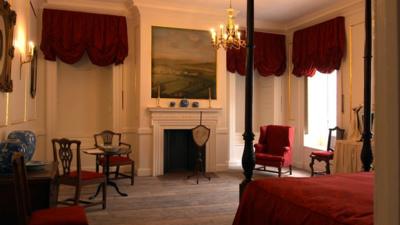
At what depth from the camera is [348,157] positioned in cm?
539

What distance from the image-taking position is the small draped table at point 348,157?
5.21 meters

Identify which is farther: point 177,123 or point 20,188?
point 177,123

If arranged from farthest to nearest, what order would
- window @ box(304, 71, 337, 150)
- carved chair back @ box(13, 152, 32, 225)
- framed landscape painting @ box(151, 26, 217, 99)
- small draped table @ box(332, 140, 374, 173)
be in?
window @ box(304, 71, 337, 150), framed landscape painting @ box(151, 26, 217, 99), small draped table @ box(332, 140, 374, 173), carved chair back @ box(13, 152, 32, 225)

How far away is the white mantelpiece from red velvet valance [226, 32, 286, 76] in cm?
142

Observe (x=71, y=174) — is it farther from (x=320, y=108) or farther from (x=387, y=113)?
(x=320, y=108)

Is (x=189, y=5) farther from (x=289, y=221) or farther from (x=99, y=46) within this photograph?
(x=289, y=221)

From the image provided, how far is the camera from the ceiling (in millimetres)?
6340

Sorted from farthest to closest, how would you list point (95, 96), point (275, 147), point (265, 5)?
1. point (95, 96)
2. point (275, 147)
3. point (265, 5)

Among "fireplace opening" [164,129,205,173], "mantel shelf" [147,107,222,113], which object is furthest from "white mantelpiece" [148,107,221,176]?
"fireplace opening" [164,129,205,173]

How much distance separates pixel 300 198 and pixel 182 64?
16.3 feet

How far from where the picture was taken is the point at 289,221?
1.98m

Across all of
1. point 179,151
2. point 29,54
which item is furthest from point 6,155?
point 179,151

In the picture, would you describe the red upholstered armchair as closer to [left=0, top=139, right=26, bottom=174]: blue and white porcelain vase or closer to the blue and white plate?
the blue and white plate

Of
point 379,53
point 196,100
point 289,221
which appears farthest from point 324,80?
point 379,53
